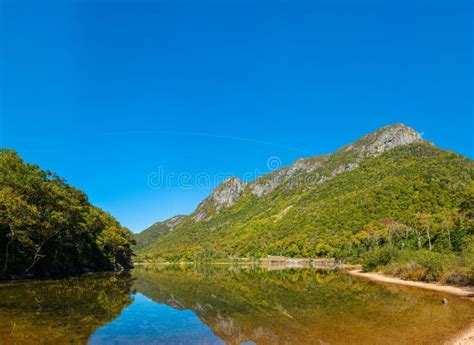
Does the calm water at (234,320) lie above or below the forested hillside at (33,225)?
below

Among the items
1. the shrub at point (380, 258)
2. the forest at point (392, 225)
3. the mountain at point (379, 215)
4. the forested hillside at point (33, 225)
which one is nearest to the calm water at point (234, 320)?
the forested hillside at point (33, 225)

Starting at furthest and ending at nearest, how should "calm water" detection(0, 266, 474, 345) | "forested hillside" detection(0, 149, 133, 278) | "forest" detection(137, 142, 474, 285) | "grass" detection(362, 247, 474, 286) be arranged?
1. "forest" detection(137, 142, 474, 285)
2. "forested hillside" detection(0, 149, 133, 278)
3. "grass" detection(362, 247, 474, 286)
4. "calm water" detection(0, 266, 474, 345)

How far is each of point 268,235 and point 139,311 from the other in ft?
496

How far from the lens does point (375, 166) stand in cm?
19038

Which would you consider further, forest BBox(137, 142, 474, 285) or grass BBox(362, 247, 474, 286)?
forest BBox(137, 142, 474, 285)

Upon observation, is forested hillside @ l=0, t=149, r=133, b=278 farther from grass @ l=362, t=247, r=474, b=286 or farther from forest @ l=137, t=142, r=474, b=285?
forest @ l=137, t=142, r=474, b=285

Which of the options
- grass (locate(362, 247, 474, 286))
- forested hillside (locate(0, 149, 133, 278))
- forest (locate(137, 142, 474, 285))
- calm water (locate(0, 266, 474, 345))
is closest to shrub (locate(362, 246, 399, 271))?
forest (locate(137, 142, 474, 285))

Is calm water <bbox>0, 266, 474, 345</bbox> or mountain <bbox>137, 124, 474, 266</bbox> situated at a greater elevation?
mountain <bbox>137, 124, 474, 266</bbox>

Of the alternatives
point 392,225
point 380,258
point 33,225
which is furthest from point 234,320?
point 392,225

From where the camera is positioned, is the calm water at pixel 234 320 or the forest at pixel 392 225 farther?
the forest at pixel 392 225

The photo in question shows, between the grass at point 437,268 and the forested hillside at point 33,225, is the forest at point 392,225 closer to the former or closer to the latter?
the grass at point 437,268

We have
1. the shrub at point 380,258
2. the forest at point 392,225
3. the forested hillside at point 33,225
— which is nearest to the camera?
the forested hillside at point 33,225

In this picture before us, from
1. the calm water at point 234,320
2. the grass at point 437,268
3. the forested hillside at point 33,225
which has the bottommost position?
the calm water at point 234,320

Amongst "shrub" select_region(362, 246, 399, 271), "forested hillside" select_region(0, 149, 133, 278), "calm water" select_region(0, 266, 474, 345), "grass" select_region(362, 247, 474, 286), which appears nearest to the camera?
"calm water" select_region(0, 266, 474, 345)
